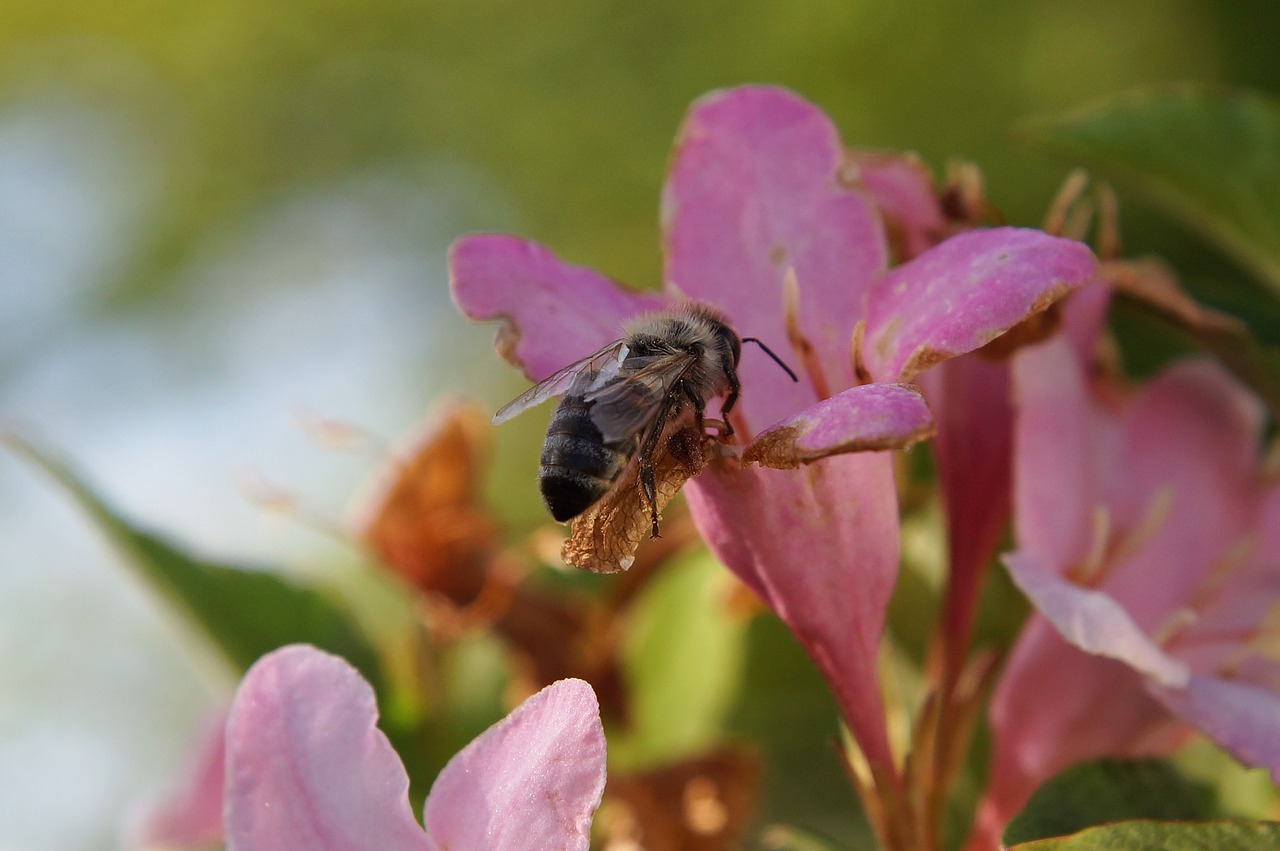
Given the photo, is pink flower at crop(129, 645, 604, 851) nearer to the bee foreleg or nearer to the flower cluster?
the flower cluster

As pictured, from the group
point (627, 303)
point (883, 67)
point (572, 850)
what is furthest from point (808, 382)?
point (883, 67)

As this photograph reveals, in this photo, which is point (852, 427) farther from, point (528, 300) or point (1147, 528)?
point (1147, 528)

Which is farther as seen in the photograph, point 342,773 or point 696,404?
point 696,404

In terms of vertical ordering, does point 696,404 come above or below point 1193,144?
above

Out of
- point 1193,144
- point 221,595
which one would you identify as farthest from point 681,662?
point 1193,144

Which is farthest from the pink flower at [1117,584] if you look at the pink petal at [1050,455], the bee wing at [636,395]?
the bee wing at [636,395]

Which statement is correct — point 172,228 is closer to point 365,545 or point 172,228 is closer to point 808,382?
point 365,545
